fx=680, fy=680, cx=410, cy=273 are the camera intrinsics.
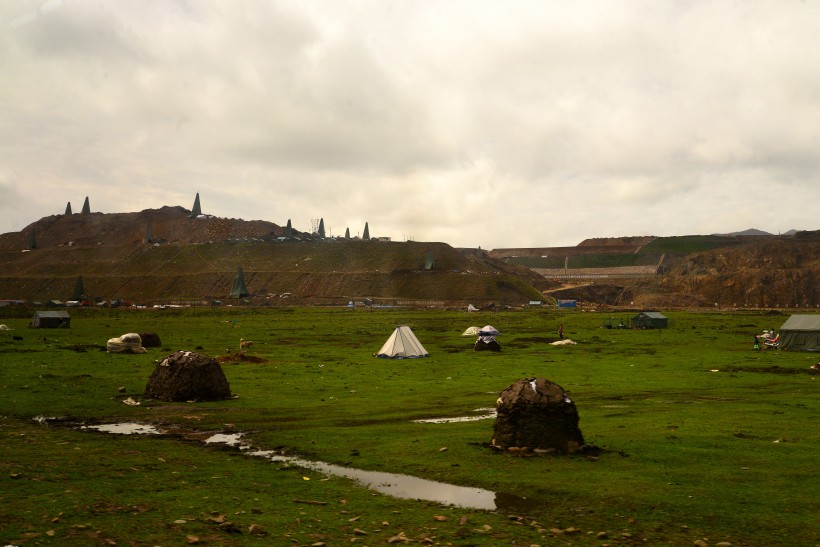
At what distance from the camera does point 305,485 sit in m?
15.3

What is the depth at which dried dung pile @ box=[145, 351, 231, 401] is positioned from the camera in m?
28.4

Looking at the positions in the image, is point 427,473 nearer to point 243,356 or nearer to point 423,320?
point 243,356

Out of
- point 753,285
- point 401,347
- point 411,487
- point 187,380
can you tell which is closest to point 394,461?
point 411,487

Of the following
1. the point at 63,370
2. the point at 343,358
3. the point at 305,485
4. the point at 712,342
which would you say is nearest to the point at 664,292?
the point at 712,342

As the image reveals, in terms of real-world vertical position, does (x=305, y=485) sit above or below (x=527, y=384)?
below

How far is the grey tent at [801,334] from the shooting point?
55688 mm

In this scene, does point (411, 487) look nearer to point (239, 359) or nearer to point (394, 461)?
point (394, 461)

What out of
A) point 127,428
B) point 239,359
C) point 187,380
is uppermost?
point 187,380

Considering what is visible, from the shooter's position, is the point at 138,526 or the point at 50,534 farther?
the point at 138,526

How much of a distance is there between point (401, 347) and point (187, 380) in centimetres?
2325

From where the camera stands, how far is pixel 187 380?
93.2 ft

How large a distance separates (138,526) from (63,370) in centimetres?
3013

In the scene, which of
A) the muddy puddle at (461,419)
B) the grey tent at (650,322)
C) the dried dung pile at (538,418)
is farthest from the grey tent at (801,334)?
the dried dung pile at (538,418)

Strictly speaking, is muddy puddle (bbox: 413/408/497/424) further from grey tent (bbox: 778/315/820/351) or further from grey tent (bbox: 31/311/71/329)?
grey tent (bbox: 31/311/71/329)
